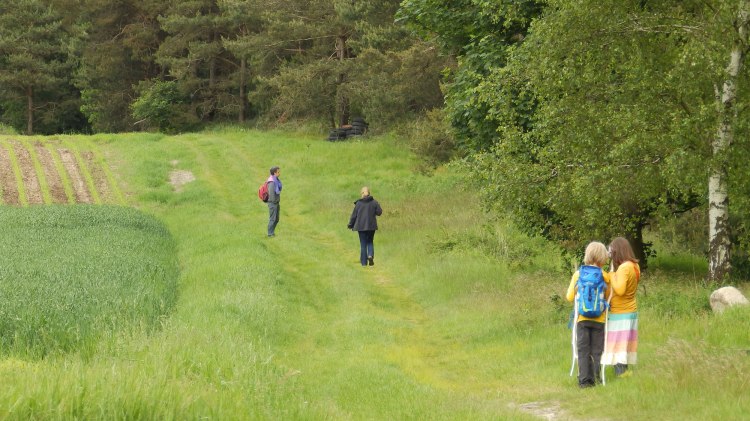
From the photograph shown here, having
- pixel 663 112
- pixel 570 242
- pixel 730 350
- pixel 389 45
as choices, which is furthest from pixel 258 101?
pixel 730 350

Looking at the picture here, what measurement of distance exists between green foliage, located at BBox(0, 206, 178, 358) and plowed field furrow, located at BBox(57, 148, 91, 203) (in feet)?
18.6

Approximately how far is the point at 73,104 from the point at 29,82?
5676 millimetres

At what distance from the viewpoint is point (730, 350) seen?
9.51 m

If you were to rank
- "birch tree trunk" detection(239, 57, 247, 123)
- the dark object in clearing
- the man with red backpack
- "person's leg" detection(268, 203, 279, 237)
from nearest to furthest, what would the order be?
the man with red backpack
"person's leg" detection(268, 203, 279, 237)
the dark object in clearing
"birch tree trunk" detection(239, 57, 247, 123)

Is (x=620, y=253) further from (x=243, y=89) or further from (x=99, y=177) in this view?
(x=243, y=89)

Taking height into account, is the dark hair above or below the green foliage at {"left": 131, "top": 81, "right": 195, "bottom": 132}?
below

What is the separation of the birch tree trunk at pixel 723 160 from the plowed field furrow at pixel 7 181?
86.4 feet

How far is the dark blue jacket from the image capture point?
67.5 ft

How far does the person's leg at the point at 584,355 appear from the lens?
9789mm

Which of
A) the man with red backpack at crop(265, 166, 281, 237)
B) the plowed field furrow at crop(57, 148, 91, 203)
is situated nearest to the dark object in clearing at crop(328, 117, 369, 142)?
the plowed field furrow at crop(57, 148, 91, 203)

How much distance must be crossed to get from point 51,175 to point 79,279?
22.9 meters

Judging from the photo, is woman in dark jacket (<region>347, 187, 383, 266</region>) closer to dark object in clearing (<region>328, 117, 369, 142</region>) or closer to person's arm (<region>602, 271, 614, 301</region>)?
person's arm (<region>602, 271, 614, 301</region>)

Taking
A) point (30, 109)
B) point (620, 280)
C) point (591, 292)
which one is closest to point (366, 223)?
point (591, 292)

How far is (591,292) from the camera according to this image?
988 centimetres
